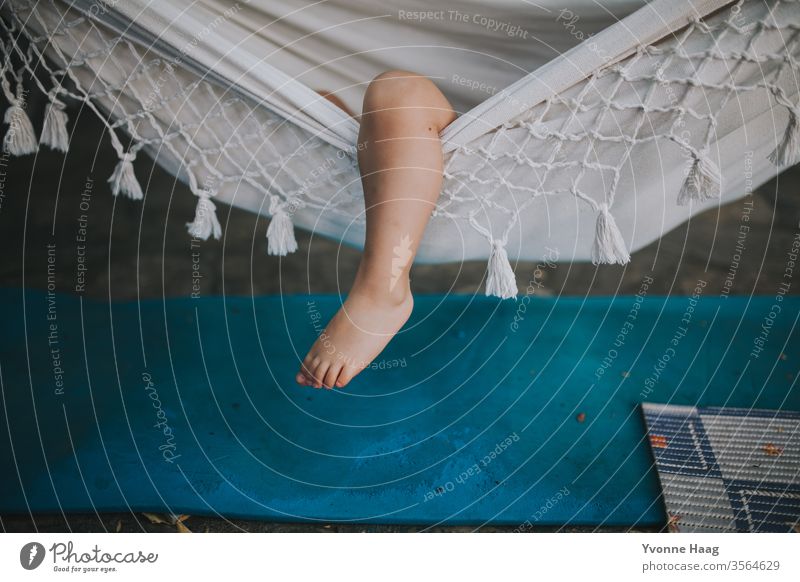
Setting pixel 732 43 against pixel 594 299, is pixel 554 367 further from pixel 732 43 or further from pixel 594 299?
pixel 732 43

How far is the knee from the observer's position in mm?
583

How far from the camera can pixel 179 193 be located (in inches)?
38.9

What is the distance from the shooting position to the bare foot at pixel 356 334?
62 cm

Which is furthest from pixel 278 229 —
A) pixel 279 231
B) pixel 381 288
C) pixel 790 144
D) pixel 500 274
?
pixel 790 144

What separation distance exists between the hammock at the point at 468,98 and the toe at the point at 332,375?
14 cm

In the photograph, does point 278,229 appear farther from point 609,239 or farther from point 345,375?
point 609,239

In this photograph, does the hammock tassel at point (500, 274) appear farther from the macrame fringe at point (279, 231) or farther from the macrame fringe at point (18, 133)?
the macrame fringe at point (18, 133)

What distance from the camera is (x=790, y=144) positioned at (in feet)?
1.93

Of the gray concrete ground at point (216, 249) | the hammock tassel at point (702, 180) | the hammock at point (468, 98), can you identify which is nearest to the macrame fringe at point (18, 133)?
the hammock at point (468, 98)
